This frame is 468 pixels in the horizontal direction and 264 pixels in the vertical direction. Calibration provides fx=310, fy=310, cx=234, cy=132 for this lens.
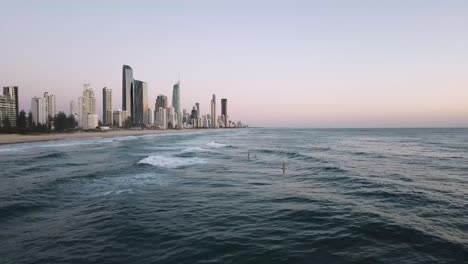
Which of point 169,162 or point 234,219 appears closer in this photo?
point 234,219

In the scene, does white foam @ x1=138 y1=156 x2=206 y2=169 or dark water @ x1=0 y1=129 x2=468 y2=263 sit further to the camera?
white foam @ x1=138 y1=156 x2=206 y2=169

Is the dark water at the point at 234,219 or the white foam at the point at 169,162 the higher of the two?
the dark water at the point at 234,219

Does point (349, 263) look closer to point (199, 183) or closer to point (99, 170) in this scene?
point (199, 183)

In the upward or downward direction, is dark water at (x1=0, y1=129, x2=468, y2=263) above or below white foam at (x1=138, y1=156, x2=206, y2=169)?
above

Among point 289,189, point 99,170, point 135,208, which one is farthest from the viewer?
point 99,170

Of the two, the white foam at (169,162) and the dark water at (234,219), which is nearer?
the dark water at (234,219)

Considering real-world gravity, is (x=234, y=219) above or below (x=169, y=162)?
above

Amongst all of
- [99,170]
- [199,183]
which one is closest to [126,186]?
[199,183]

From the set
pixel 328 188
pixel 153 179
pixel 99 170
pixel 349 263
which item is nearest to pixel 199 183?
pixel 153 179

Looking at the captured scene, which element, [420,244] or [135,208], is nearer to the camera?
[420,244]

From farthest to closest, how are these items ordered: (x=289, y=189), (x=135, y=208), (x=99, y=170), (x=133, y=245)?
(x=99, y=170)
(x=289, y=189)
(x=135, y=208)
(x=133, y=245)
